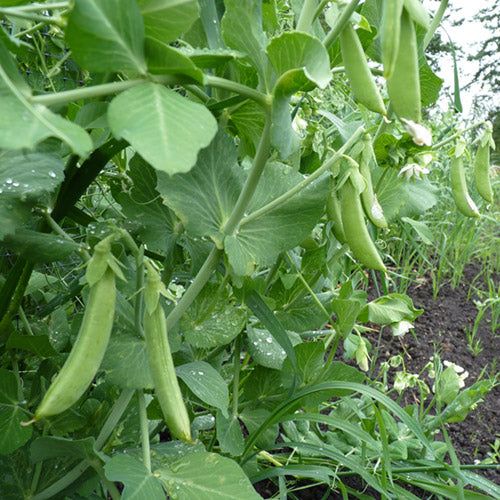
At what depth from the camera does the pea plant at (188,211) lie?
397mm

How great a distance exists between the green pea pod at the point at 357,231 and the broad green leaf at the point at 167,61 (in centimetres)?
27

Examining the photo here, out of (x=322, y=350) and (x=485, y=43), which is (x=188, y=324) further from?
(x=485, y=43)

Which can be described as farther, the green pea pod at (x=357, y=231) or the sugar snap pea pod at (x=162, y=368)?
the green pea pod at (x=357, y=231)

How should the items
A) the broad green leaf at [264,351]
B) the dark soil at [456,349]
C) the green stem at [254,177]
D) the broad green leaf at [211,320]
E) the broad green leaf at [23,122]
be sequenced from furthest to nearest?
the dark soil at [456,349] < the broad green leaf at [264,351] < the broad green leaf at [211,320] < the green stem at [254,177] < the broad green leaf at [23,122]

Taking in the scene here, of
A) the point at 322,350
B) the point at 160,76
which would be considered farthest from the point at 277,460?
the point at 160,76

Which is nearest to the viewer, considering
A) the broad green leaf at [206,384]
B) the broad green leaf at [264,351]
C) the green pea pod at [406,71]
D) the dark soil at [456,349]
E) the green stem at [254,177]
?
the green pea pod at [406,71]

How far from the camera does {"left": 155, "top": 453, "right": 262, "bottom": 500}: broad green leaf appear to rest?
1.97 feet

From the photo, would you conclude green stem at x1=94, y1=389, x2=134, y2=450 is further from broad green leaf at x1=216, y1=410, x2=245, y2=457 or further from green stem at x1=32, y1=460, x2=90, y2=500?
broad green leaf at x1=216, y1=410, x2=245, y2=457

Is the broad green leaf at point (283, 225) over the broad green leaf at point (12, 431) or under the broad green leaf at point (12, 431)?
over

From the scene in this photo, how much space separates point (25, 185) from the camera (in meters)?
0.59

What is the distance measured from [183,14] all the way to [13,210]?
1.01 ft

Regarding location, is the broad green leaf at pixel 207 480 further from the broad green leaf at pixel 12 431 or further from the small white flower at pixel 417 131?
the small white flower at pixel 417 131

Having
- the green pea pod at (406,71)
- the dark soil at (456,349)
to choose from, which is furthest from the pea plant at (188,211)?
the dark soil at (456,349)

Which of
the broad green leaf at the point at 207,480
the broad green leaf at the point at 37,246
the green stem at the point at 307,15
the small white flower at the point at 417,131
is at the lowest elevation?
the broad green leaf at the point at 207,480
